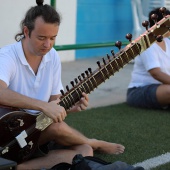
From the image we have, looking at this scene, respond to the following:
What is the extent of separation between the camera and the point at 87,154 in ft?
10.7

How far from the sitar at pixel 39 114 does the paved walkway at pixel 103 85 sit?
1471mm

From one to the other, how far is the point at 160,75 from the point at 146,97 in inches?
12.2

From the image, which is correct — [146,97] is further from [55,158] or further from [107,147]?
[55,158]

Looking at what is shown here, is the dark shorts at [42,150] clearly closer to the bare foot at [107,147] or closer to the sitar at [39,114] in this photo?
the sitar at [39,114]

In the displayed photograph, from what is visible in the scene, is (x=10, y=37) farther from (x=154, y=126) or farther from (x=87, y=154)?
(x=87, y=154)

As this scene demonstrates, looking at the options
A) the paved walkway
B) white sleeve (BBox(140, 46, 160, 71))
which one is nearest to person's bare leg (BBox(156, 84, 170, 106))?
white sleeve (BBox(140, 46, 160, 71))

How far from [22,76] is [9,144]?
18.6 inches

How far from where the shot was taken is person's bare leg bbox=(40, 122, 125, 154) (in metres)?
3.10

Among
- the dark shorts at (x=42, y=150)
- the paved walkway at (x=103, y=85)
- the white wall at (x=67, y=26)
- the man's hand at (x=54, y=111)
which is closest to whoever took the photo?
the man's hand at (x=54, y=111)

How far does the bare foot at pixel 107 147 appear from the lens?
3.55 metres

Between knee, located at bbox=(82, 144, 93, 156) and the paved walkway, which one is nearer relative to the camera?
knee, located at bbox=(82, 144, 93, 156)

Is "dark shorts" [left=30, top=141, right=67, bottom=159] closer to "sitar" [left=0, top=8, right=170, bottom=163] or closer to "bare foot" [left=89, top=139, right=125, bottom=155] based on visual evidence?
"sitar" [left=0, top=8, right=170, bottom=163]

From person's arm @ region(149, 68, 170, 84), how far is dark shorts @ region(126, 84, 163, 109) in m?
0.15

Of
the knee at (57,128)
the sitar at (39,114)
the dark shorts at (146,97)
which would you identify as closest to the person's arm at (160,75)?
the dark shorts at (146,97)
